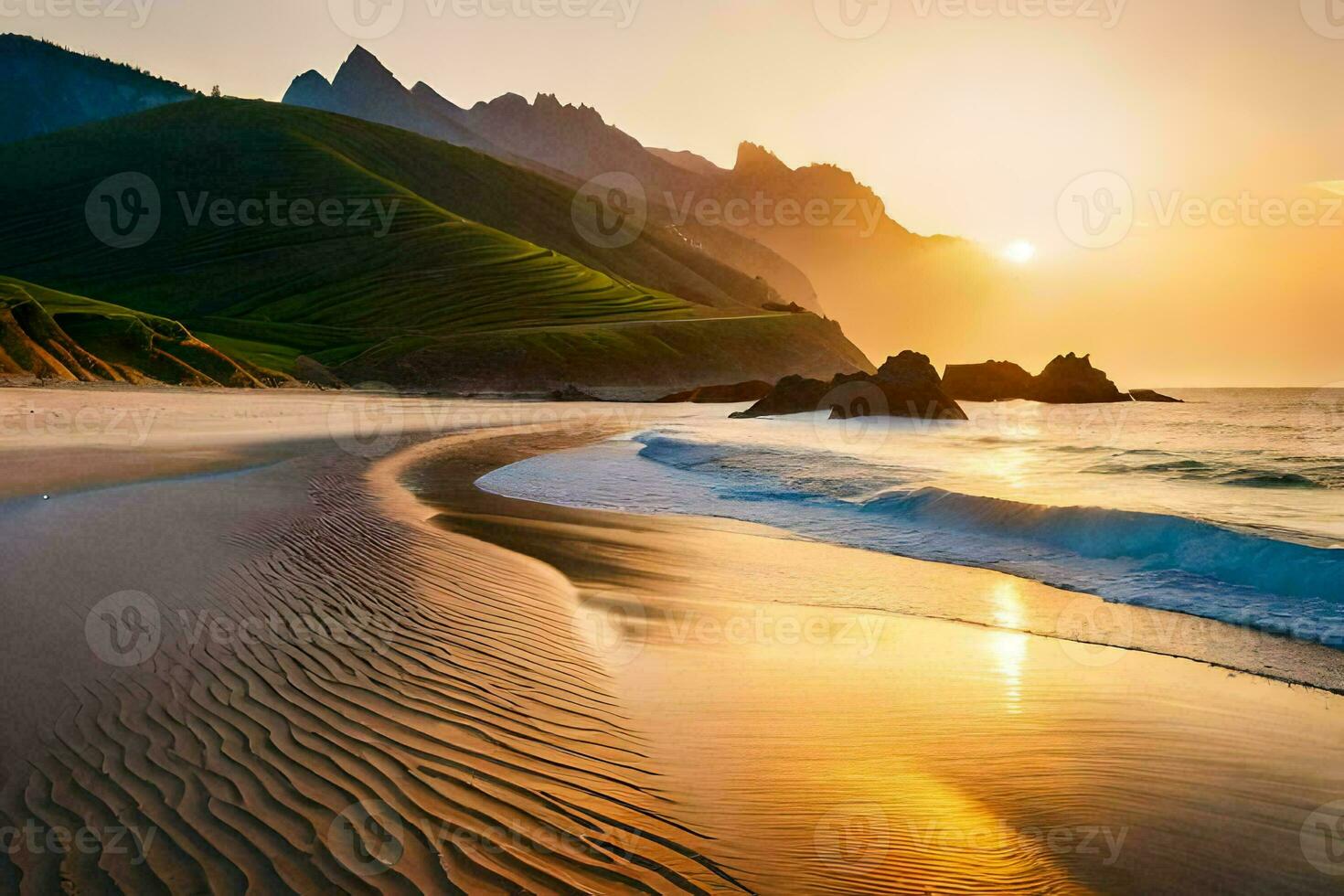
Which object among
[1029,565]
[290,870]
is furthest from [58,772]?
[1029,565]

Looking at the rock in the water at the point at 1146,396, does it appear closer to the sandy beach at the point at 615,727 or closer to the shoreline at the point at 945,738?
the sandy beach at the point at 615,727

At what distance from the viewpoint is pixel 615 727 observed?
5973 mm

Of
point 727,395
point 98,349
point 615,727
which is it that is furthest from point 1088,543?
point 727,395

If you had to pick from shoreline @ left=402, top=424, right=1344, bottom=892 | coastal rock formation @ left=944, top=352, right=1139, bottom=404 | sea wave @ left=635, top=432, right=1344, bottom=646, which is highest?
coastal rock formation @ left=944, top=352, right=1139, bottom=404

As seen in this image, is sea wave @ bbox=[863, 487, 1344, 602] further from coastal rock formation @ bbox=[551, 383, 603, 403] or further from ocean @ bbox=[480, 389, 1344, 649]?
coastal rock formation @ bbox=[551, 383, 603, 403]

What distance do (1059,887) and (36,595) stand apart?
9183mm

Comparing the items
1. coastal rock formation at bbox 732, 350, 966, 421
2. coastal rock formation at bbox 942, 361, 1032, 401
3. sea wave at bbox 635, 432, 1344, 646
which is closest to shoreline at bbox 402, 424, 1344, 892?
sea wave at bbox 635, 432, 1344, 646

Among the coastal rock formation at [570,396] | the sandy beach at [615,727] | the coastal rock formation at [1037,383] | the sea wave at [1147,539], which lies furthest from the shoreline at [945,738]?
the coastal rock formation at [1037,383]

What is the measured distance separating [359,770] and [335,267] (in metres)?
126

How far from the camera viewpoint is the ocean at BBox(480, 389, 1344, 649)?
11320 millimetres

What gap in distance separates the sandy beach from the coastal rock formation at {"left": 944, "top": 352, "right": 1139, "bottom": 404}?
7874 centimetres

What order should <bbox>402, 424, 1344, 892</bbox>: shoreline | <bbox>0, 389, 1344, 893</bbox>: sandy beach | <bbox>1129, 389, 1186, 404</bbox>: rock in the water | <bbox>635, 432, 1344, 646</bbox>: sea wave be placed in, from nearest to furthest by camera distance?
1. <bbox>0, 389, 1344, 893</bbox>: sandy beach
2. <bbox>402, 424, 1344, 892</bbox>: shoreline
3. <bbox>635, 432, 1344, 646</bbox>: sea wave
4. <bbox>1129, 389, 1186, 404</bbox>: rock in the water

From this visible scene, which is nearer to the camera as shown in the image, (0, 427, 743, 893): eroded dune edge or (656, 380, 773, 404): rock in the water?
(0, 427, 743, 893): eroded dune edge

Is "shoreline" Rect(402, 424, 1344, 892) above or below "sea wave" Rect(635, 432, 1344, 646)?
below
